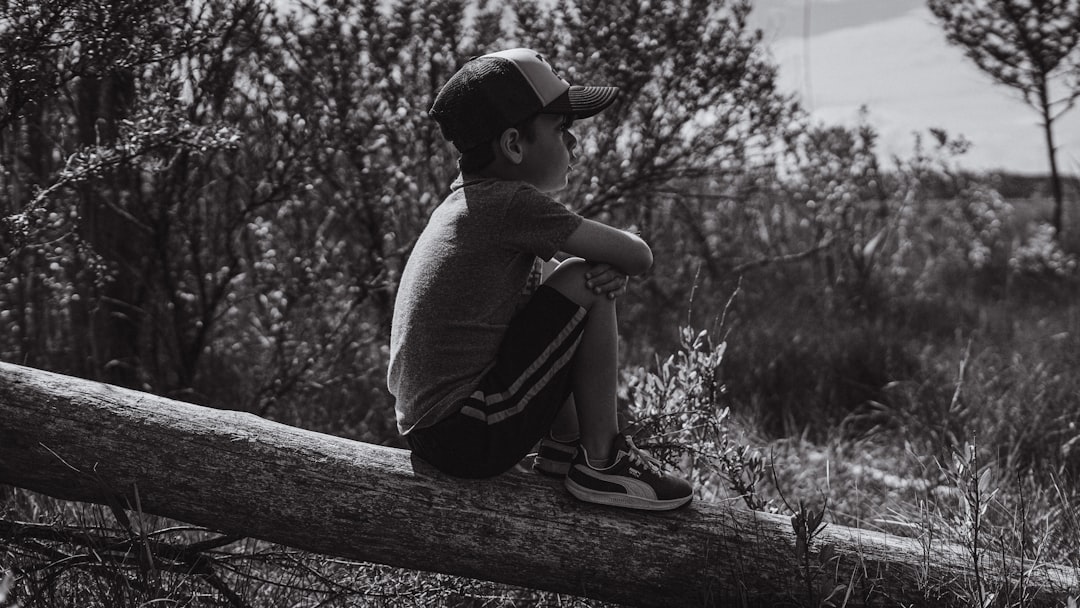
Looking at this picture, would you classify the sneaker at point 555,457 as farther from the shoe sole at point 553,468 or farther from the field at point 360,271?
the field at point 360,271

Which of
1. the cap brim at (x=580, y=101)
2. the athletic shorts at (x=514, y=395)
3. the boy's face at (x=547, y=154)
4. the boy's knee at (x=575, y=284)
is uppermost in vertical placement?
the cap brim at (x=580, y=101)

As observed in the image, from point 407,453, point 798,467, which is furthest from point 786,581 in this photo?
point 798,467

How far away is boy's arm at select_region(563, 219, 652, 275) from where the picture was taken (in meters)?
2.38

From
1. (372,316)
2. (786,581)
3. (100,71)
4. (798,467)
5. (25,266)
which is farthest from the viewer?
(372,316)

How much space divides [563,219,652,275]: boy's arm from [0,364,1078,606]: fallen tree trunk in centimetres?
66

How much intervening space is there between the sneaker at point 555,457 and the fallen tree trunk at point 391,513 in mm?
205

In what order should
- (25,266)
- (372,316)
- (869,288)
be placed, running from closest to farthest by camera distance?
(25,266) < (372,316) < (869,288)

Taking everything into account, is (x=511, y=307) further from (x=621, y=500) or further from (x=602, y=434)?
(x=621, y=500)

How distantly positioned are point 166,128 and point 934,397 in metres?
3.90

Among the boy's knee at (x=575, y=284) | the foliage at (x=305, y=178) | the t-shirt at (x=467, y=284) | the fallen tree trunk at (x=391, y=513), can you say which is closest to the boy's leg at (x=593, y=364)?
the boy's knee at (x=575, y=284)

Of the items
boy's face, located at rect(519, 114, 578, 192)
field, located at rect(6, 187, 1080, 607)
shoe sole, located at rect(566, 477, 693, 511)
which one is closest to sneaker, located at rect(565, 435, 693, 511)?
shoe sole, located at rect(566, 477, 693, 511)

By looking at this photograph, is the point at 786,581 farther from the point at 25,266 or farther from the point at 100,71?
the point at 25,266

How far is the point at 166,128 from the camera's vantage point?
3094 mm

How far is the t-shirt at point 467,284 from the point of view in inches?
93.6
